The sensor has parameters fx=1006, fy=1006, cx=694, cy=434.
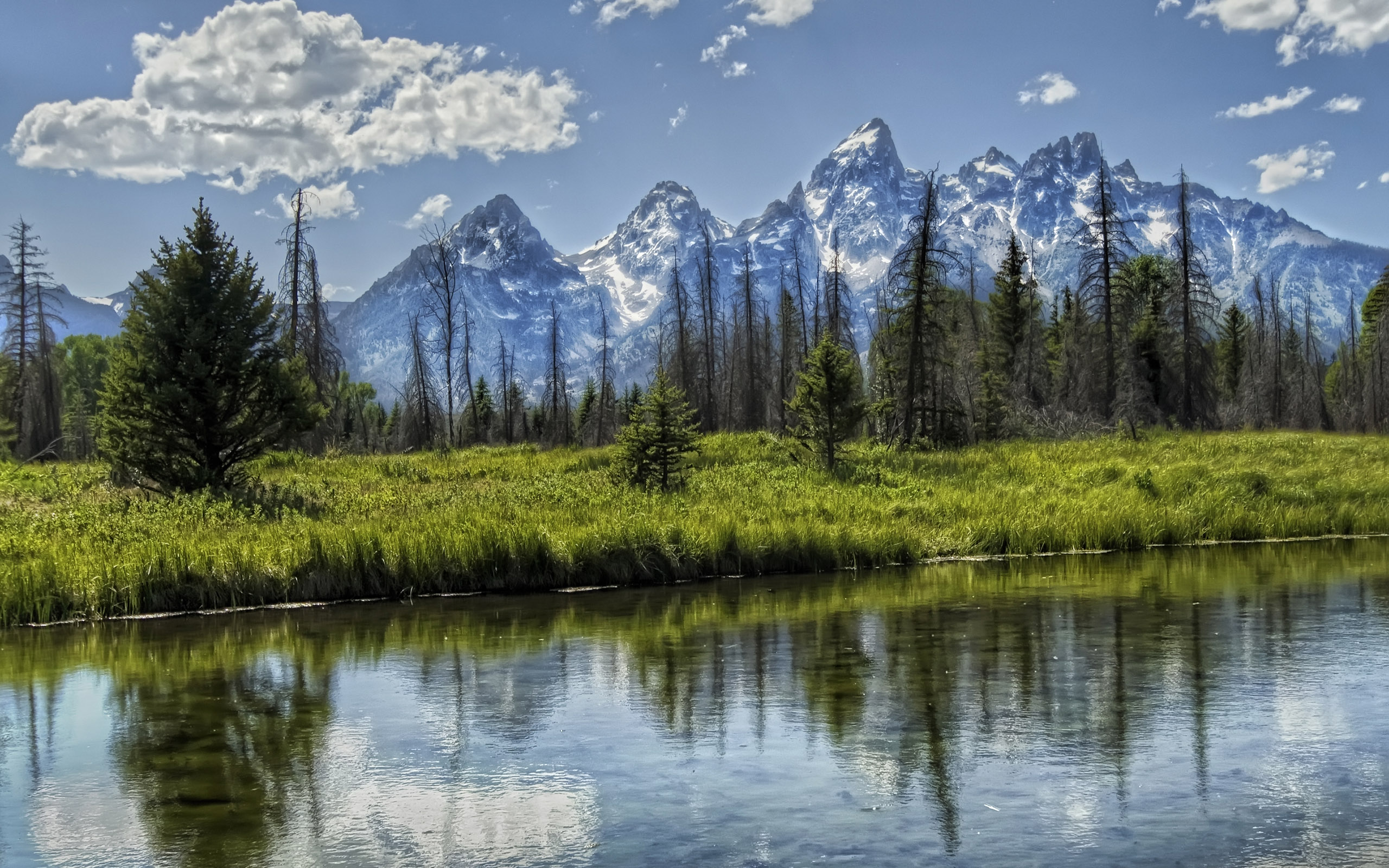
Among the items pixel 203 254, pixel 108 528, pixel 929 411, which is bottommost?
pixel 108 528

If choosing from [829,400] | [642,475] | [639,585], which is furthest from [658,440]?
[639,585]

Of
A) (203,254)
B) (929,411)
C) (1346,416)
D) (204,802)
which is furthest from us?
(1346,416)

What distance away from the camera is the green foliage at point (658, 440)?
24.1m

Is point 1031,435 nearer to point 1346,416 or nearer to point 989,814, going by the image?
point 989,814

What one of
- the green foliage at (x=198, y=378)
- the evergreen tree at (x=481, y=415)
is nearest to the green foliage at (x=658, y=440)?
the green foliage at (x=198, y=378)

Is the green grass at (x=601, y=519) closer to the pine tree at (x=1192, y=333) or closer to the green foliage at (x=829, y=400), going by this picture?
the green foliage at (x=829, y=400)

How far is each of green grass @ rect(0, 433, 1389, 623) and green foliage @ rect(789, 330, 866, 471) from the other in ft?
3.71

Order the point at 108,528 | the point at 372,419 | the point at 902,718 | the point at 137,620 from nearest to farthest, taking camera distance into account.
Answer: the point at 902,718, the point at 137,620, the point at 108,528, the point at 372,419

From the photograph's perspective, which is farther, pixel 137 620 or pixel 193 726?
pixel 137 620

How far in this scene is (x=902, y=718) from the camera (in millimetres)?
Result: 7652

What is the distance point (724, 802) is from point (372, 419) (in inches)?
4417

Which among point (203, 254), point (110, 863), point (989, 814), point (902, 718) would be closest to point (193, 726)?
point (110, 863)

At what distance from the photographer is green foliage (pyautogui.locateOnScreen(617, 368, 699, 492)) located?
24.1m

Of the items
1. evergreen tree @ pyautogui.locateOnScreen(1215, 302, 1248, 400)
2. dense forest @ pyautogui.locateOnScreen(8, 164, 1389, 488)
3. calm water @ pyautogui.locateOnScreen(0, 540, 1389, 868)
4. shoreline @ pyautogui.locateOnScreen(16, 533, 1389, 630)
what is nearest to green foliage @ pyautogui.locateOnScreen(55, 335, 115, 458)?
dense forest @ pyautogui.locateOnScreen(8, 164, 1389, 488)
